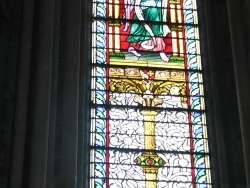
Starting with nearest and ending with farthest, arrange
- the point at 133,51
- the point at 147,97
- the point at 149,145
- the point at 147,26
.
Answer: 1. the point at 149,145
2. the point at 147,97
3. the point at 133,51
4. the point at 147,26

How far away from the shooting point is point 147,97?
14.3 m

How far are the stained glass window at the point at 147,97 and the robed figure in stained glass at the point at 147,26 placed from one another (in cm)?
2

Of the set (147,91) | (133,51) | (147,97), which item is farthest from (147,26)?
(147,97)

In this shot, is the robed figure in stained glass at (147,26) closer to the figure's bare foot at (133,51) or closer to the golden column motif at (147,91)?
the figure's bare foot at (133,51)

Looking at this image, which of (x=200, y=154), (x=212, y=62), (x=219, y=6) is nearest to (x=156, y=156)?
(x=200, y=154)

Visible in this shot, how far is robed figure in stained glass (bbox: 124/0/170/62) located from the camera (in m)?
14.9

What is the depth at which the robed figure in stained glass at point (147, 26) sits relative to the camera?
14898 millimetres

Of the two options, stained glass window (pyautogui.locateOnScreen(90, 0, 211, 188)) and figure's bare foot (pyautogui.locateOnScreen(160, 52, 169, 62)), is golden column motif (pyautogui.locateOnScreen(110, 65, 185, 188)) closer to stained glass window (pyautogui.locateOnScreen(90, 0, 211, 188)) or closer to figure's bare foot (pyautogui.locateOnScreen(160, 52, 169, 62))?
stained glass window (pyautogui.locateOnScreen(90, 0, 211, 188))

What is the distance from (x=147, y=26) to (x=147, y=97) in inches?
55.4

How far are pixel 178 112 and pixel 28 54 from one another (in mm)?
2546

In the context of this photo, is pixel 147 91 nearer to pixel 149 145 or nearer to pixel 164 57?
pixel 164 57

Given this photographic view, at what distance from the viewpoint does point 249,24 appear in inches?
560

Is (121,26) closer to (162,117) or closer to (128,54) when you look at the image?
(128,54)

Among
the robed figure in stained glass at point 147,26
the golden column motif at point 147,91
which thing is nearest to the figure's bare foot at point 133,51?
the robed figure in stained glass at point 147,26
